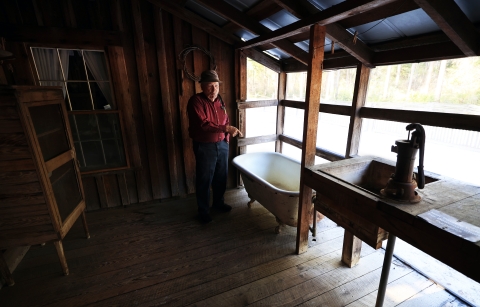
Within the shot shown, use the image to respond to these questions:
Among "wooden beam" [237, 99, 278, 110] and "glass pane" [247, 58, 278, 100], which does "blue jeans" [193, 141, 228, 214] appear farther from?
"glass pane" [247, 58, 278, 100]

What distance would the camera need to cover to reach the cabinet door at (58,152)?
172 cm

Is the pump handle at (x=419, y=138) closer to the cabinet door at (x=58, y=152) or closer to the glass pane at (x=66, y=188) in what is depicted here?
the cabinet door at (x=58, y=152)

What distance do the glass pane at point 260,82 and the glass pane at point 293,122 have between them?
0.35 m

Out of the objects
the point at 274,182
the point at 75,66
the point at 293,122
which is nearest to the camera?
the point at 75,66

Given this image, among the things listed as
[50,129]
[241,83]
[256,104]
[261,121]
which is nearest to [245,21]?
[241,83]

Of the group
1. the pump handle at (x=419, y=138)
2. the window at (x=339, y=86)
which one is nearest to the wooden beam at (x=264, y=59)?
the window at (x=339, y=86)

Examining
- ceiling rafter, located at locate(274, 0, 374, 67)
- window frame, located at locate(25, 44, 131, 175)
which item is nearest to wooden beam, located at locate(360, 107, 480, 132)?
ceiling rafter, located at locate(274, 0, 374, 67)

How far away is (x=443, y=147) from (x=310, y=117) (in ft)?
4.24

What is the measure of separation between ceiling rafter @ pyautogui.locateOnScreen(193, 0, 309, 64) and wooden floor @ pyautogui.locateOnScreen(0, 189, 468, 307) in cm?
202

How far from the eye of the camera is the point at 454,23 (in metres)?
1.24

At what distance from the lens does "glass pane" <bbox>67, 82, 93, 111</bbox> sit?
2475 millimetres

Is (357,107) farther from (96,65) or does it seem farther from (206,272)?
(96,65)

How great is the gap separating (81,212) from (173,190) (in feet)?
3.71

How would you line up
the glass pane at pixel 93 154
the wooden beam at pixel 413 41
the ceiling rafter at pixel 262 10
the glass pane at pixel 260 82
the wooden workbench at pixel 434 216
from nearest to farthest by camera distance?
the wooden workbench at pixel 434 216, the wooden beam at pixel 413 41, the ceiling rafter at pixel 262 10, the glass pane at pixel 93 154, the glass pane at pixel 260 82
